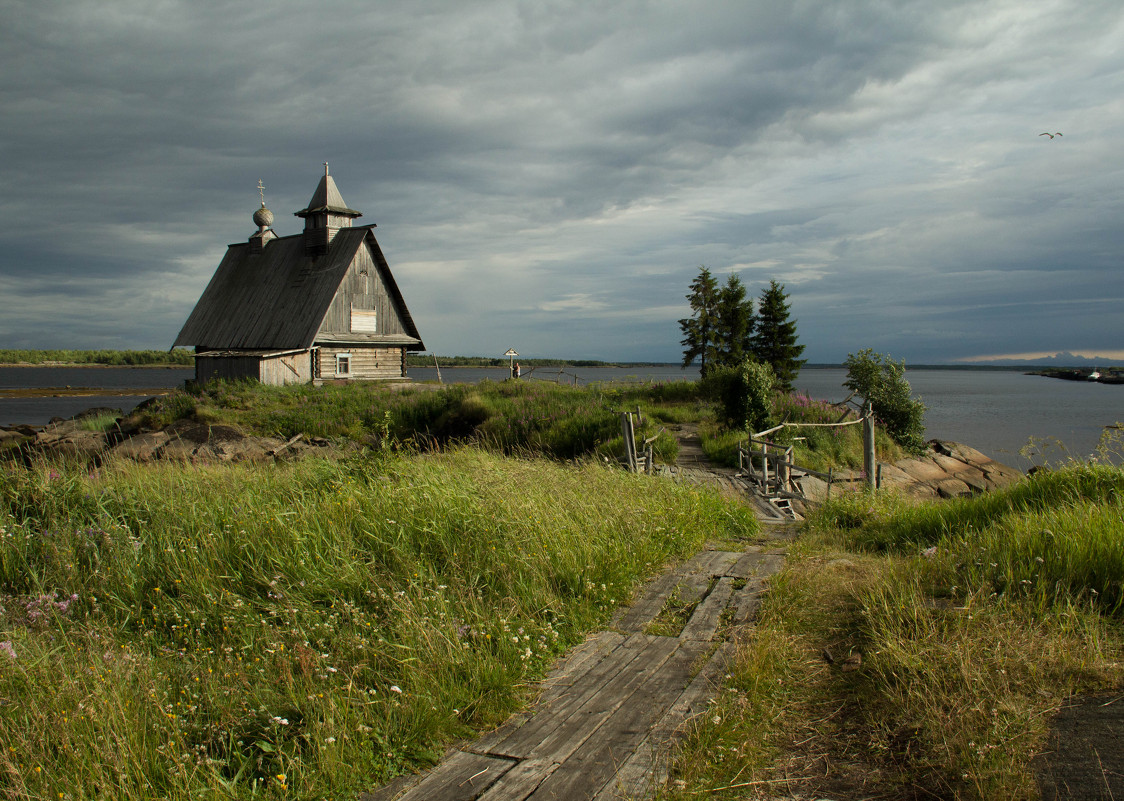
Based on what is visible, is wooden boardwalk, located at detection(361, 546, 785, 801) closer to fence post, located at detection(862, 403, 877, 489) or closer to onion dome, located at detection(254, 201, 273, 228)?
fence post, located at detection(862, 403, 877, 489)

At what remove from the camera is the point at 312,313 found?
3212cm

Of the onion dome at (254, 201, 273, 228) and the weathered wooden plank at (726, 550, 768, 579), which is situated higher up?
the onion dome at (254, 201, 273, 228)

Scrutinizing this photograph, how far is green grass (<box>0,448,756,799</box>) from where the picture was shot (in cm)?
320

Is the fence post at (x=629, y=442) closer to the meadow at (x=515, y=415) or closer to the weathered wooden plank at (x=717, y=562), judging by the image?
the meadow at (x=515, y=415)

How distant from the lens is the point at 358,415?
25531 millimetres

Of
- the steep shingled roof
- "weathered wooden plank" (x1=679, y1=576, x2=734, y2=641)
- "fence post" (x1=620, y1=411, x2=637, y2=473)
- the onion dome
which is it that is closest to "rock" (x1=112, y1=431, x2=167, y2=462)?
the steep shingled roof

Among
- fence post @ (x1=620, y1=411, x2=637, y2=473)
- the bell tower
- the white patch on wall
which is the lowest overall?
fence post @ (x1=620, y1=411, x2=637, y2=473)

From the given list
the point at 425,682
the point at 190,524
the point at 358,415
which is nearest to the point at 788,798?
Result: the point at 425,682

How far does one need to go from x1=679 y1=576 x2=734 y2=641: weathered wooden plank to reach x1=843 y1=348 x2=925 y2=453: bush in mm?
21043

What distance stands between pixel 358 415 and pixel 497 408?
6077 mm

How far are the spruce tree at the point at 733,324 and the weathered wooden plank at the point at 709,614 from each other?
142 feet

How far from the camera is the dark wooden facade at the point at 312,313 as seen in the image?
31734 millimetres

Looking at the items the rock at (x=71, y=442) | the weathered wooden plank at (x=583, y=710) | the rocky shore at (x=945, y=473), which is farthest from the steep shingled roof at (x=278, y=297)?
the weathered wooden plank at (x=583, y=710)

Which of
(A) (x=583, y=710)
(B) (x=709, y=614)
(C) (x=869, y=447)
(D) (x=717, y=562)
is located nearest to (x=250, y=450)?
(C) (x=869, y=447)
